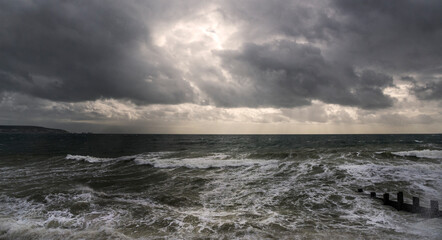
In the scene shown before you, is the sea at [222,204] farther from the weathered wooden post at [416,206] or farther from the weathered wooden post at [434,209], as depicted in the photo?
the weathered wooden post at [416,206]

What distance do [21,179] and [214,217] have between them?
758 inches

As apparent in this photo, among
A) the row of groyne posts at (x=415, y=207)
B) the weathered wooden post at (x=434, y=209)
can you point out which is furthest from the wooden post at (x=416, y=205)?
the weathered wooden post at (x=434, y=209)

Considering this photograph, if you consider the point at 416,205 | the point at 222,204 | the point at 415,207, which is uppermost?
the point at 416,205

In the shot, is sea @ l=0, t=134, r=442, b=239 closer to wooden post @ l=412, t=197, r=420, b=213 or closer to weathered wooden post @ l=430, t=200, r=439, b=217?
weathered wooden post @ l=430, t=200, r=439, b=217

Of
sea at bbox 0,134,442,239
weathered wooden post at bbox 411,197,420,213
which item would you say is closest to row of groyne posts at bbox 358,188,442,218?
weathered wooden post at bbox 411,197,420,213

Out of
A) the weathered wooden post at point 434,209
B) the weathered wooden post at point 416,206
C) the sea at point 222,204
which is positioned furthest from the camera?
the weathered wooden post at point 416,206

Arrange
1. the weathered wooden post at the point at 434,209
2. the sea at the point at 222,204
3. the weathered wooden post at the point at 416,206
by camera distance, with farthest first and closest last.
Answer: the weathered wooden post at the point at 416,206
the weathered wooden post at the point at 434,209
the sea at the point at 222,204

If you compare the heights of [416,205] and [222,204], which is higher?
[416,205]

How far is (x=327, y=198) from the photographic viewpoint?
13211 millimetres

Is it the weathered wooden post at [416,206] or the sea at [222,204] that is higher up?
the weathered wooden post at [416,206]

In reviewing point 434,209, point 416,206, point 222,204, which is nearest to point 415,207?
point 416,206

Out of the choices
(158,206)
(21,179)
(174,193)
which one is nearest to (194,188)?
(174,193)

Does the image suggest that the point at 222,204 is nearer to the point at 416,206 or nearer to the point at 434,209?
the point at 416,206

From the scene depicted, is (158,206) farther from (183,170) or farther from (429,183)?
(429,183)
